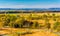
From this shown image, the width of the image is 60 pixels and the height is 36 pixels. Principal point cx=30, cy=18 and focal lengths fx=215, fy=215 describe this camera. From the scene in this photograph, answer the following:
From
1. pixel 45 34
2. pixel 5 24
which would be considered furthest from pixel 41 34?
pixel 5 24

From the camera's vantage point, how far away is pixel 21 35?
92.4ft

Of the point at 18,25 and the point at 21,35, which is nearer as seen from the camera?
the point at 21,35

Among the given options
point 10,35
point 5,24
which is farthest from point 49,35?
point 5,24

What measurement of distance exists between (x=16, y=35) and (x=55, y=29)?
8.67 m

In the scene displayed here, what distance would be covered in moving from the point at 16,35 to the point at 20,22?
1239 cm

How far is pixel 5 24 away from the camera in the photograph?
39938 mm

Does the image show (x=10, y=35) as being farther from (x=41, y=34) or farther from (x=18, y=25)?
(x=18, y=25)

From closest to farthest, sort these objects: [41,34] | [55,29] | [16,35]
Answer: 1. [16,35]
2. [41,34]
3. [55,29]

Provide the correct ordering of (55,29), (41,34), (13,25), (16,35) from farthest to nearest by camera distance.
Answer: (13,25), (55,29), (41,34), (16,35)

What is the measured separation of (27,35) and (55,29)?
7.08 metres

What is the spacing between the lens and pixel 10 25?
3847 centimetres

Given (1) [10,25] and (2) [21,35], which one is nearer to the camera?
(2) [21,35]

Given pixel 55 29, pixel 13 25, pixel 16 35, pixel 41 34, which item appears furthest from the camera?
pixel 13 25

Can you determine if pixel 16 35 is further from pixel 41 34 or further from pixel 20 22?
pixel 20 22
